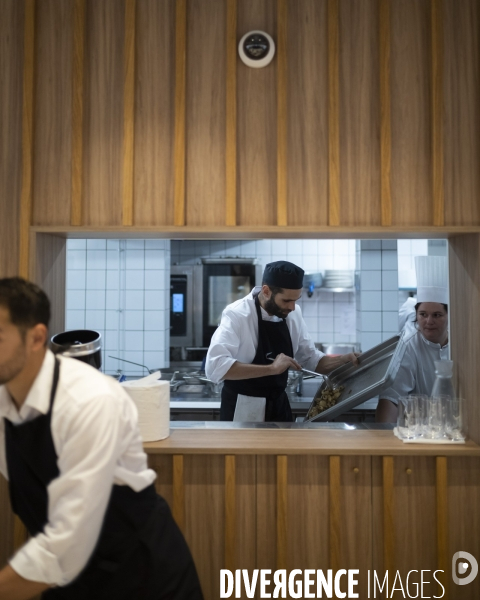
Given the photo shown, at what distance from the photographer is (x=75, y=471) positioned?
124cm

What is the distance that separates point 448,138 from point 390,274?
2.94m

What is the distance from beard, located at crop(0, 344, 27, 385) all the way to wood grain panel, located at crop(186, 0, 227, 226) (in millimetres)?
1136

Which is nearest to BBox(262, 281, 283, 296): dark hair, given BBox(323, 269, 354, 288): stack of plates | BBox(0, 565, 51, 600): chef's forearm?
BBox(0, 565, 51, 600): chef's forearm

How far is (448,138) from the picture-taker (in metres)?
2.31

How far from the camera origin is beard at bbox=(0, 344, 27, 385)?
1336mm

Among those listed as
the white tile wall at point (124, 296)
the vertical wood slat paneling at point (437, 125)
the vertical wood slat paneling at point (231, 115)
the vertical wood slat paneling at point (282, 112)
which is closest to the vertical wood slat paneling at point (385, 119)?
the vertical wood slat paneling at point (437, 125)

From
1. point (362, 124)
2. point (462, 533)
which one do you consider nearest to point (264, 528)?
point (462, 533)

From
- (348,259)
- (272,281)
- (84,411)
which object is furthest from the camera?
(348,259)

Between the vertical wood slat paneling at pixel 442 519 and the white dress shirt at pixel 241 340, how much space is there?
50.6 inches

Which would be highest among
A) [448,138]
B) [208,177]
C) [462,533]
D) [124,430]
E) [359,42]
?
[359,42]

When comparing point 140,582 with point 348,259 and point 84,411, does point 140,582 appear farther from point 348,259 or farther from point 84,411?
point 348,259

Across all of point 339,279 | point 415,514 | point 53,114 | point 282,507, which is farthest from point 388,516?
point 339,279

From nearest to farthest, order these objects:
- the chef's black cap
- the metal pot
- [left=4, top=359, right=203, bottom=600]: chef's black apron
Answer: [left=4, top=359, right=203, bottom=600]: chef's black apron < the metal pot < the chef's black cap

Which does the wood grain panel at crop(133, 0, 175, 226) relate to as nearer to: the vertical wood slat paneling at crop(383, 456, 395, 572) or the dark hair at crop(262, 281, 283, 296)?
the dark hair at crop(262, 281, 283, 296)
